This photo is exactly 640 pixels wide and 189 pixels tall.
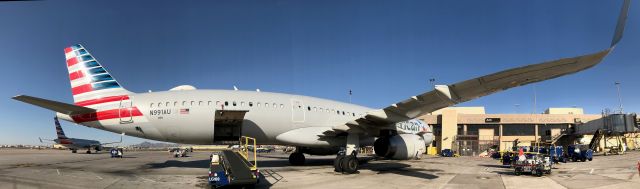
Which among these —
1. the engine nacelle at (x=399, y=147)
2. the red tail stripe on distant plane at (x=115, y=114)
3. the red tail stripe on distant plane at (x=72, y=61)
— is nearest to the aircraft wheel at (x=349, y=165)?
the engine nacelle at (x=399, y=147)

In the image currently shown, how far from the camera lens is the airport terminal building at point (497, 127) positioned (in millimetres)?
63344

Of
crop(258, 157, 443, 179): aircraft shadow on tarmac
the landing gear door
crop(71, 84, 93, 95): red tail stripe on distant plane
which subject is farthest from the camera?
crop(71, 84, 93, 95): red tail stripe on distant plane

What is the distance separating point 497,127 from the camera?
68.1 m

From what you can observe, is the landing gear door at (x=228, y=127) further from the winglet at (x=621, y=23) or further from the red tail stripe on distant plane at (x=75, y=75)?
the winglet at (x=621, y=23)

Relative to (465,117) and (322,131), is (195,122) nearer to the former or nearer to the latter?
(322,131)

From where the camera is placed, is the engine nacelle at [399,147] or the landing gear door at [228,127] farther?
the engine nacelle at [399,147]

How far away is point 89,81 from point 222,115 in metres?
6.70

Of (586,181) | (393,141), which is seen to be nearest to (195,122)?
(393,141)

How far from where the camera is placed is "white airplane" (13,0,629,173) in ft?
57.3

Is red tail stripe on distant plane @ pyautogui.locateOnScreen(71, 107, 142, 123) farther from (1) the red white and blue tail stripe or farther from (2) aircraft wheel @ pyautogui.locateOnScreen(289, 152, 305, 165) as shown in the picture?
(2) aircraft wheel @ pyautogui.locateOnScreen(289, 152, 305, 165)

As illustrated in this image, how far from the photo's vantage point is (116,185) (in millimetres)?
12906

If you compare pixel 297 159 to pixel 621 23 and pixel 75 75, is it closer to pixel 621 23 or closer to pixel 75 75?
pixel 75 75

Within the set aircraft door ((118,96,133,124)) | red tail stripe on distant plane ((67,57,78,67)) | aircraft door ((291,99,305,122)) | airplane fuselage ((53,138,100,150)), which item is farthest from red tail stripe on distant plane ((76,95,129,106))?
airplane fuselage ((53,138,100,150))

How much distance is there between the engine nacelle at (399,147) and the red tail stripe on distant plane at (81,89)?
13.9 meters
